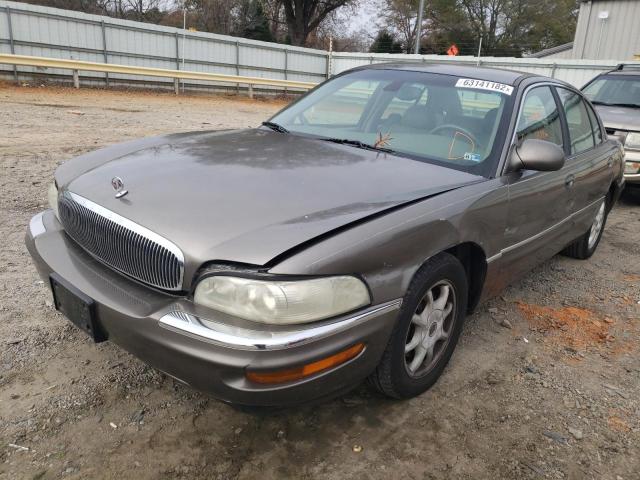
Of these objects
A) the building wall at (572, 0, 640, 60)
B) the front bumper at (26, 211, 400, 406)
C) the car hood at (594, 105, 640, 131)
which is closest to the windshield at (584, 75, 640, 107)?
the car hood at (594, 105, 640, 131)

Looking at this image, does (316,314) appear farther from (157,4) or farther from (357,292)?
(157,4)

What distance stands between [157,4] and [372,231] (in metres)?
43.6

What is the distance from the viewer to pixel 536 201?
3168mm

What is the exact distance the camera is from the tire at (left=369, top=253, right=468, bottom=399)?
226 centimetres

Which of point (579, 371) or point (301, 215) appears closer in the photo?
point (301, 215)

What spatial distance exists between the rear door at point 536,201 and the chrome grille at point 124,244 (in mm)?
1880

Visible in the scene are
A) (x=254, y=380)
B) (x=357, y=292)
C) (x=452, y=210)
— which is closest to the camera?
(x=254, y=380)

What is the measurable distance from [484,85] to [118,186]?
2.25m

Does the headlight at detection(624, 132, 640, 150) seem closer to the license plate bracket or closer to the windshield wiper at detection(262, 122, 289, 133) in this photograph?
the windshield wiper at detection(262, 122, 289, 133)

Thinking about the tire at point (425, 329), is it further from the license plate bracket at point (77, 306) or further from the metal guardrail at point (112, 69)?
the metal guardrail at point (112, 69)

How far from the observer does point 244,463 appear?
2121 millimetres

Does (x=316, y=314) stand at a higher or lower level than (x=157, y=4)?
lower

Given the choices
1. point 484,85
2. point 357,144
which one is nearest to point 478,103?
point 484,85

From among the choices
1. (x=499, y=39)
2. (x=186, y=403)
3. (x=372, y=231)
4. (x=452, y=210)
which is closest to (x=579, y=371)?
(x=452, y=210)
